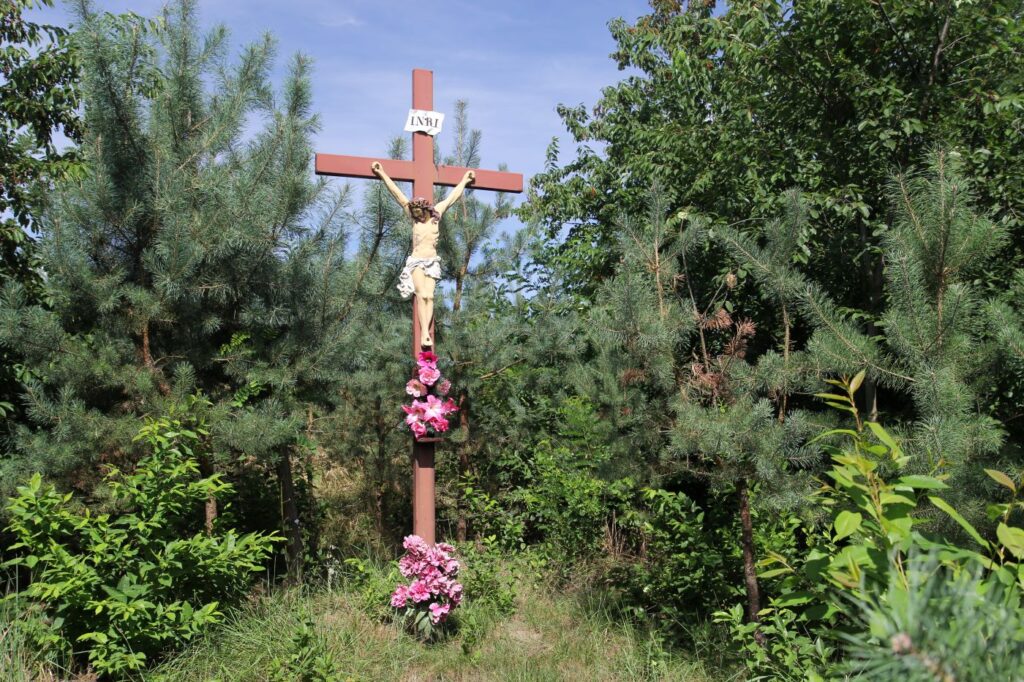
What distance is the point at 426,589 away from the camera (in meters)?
4.00

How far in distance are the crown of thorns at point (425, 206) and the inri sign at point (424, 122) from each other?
0.42 m

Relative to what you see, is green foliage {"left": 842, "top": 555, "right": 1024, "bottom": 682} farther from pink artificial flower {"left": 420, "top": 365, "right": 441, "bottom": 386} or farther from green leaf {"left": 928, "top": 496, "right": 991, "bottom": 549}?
pink artificial flower {"left": 420, "top": 365, "right": 441, "bottom": 386}

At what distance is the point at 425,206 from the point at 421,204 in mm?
29

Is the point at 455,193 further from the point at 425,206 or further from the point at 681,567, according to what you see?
the point at 681,567

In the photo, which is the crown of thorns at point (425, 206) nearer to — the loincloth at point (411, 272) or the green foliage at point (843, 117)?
the loincloth at point (411, 272)

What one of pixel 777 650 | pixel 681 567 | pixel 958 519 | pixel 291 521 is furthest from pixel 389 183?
pixel 958 519

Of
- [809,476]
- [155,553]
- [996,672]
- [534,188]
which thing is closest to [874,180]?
[809,476]

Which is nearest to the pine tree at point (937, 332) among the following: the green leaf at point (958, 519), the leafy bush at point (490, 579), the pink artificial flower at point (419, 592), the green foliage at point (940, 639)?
the green leaf at point (958, 519)

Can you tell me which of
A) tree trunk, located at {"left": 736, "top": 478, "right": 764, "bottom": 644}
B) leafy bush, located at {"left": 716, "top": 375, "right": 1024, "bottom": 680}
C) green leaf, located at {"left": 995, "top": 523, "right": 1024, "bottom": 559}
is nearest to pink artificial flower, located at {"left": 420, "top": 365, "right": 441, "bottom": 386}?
→ tree trunk, located at {"left": 736, "top": 478, "right": 764, "bottom": 644}

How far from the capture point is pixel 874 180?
418 centimetres

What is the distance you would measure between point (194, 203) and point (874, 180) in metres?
3.70

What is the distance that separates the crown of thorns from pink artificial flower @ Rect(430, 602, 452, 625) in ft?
7.00

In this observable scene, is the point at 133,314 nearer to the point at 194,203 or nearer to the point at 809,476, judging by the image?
the point at 194,203

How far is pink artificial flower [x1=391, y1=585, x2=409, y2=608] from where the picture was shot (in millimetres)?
3992
